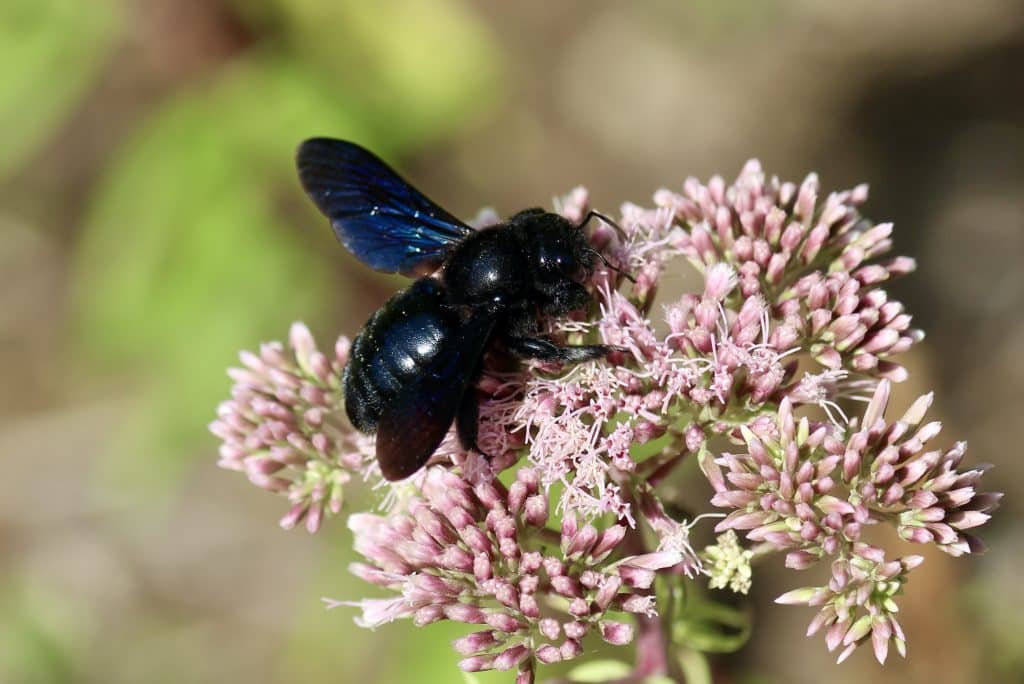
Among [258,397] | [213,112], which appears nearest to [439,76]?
[213,112]

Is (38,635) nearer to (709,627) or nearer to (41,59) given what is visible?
(41,59)

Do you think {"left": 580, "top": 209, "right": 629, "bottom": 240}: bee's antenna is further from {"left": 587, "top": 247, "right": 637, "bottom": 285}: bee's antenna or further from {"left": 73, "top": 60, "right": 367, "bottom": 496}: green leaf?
{"left": 73, "top": 60, "right": 367, "bottom": 496}: green leaf

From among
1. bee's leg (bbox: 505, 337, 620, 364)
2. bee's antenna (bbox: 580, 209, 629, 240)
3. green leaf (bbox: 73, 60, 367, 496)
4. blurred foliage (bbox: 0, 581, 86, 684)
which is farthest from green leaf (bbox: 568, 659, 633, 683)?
blurred foliage (bbox: 0, 581, 86, 684)

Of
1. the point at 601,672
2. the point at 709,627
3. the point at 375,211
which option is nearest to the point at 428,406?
the point at 375,211

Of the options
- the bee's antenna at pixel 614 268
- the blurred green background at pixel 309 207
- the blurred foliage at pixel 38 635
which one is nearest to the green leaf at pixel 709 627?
the bee's antenna at pixel 614 268

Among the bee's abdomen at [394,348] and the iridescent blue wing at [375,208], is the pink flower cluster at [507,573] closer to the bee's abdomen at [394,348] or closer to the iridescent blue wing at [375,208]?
the bee's abdomen at [394,348]
